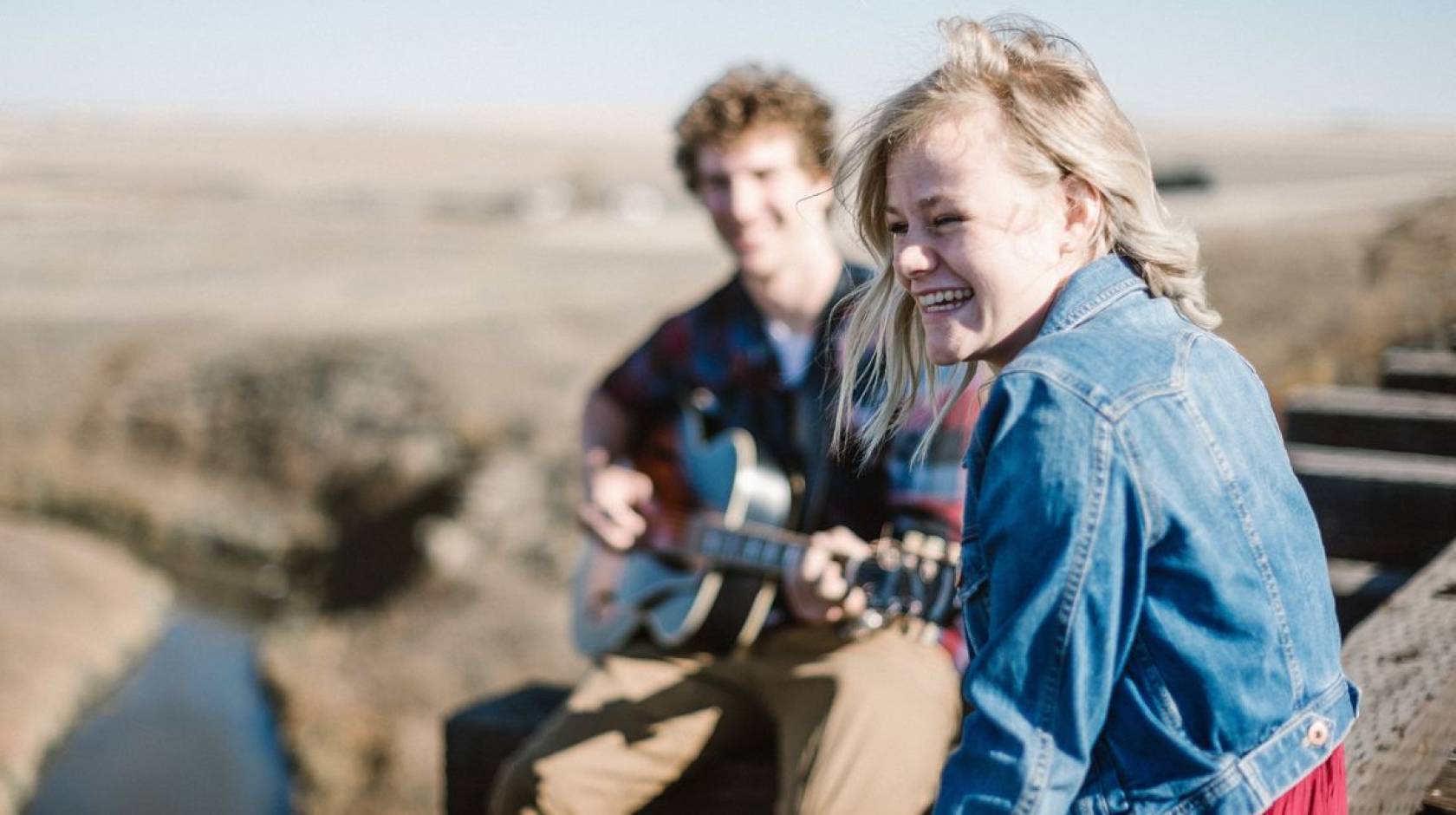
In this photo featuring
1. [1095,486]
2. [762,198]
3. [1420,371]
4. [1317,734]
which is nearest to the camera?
[1095,486]

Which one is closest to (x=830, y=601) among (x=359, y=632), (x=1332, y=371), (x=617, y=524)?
(x=617, y=524)

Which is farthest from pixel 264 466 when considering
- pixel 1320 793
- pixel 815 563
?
pixel 1320 793

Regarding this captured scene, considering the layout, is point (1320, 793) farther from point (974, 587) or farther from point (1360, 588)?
point (1360, 588)

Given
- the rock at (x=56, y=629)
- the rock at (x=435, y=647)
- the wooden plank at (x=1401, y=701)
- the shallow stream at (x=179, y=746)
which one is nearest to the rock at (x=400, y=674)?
the rock at (x=435, y=647)

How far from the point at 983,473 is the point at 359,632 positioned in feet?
27.8

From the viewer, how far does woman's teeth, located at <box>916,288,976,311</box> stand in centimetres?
148

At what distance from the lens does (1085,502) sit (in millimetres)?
1208

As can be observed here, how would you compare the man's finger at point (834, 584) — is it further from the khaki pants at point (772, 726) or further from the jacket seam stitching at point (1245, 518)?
the jacket seam stitching at point (1245, 518)

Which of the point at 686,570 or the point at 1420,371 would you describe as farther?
the point at 1420,371

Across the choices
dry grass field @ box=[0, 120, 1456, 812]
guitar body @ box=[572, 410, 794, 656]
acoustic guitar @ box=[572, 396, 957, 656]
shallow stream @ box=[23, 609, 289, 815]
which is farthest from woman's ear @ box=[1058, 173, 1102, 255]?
shallow stream @ box=[23, 609, 289, 815]

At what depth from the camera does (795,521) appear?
2852mm

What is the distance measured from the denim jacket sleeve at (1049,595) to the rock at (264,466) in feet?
27.3

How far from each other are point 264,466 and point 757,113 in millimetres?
8439

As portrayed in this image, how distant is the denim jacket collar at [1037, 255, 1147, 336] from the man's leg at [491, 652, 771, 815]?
140 centimetres
